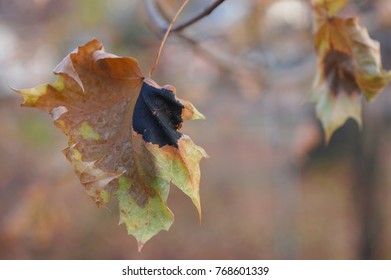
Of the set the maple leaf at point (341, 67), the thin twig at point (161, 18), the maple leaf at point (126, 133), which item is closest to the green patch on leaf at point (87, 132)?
the maple leaf at point (126, 133)

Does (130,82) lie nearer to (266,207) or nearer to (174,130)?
(174,130)

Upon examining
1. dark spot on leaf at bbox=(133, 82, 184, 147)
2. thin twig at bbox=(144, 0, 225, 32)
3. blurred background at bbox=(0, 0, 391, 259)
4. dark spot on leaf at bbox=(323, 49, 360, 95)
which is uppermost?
thin twig at bbox=(144, 0, 225, 32)

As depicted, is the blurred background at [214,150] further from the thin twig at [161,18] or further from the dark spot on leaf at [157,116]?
the dark spot on leaf at [157,116]

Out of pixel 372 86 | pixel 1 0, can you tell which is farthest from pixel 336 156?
pixel 372 86

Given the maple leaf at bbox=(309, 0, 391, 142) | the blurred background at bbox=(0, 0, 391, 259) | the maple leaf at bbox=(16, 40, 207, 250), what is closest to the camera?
the maple leaf at bbox=(16, 40, 207, 250)

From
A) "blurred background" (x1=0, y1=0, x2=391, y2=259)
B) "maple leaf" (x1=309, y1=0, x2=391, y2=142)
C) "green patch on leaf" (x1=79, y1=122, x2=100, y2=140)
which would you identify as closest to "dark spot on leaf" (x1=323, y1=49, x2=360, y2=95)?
"maple leaf" (x1=309, y1=0, x2=391, y2=142)

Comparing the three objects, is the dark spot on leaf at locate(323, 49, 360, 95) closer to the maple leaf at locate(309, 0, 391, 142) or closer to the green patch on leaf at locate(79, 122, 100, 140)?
the maple leaf at locate(309, 0, 391, 142)
